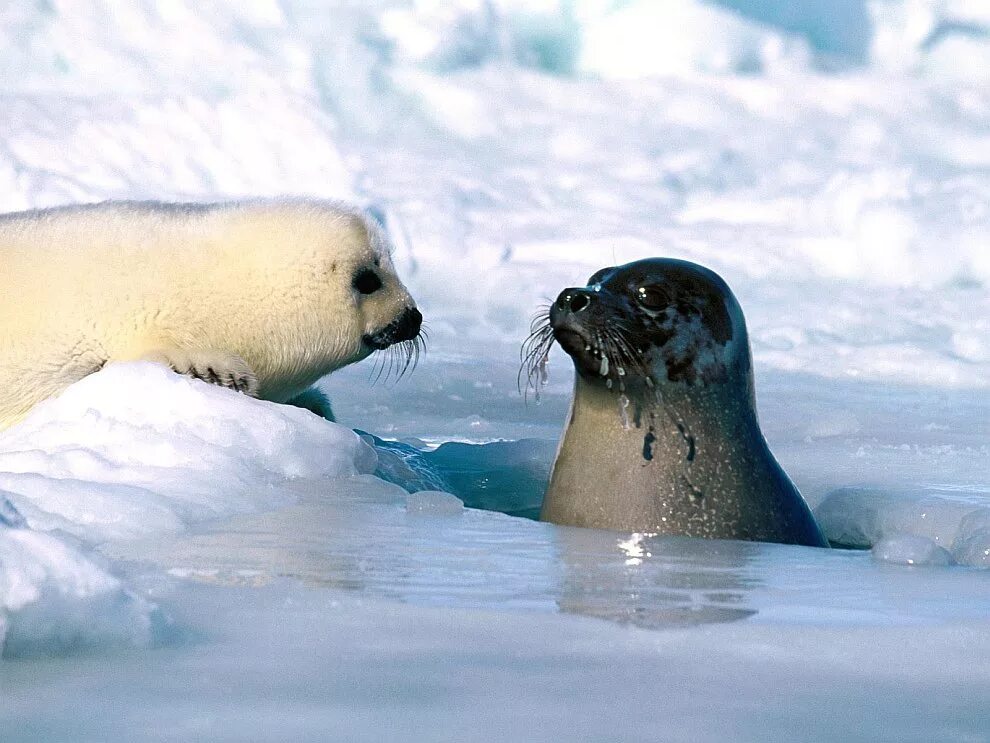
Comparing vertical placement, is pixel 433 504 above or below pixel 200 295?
below

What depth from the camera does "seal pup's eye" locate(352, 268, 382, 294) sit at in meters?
4.82

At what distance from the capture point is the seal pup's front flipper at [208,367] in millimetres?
4242

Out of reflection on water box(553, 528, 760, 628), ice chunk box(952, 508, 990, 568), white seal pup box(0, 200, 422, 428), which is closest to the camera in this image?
reflection on water box(553, 528, 760, 628)

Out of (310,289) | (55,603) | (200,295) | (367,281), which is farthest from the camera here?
(367,281)

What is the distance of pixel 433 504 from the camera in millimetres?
3340

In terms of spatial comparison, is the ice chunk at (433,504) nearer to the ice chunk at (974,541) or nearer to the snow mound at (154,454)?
the snow mound at (154,454)

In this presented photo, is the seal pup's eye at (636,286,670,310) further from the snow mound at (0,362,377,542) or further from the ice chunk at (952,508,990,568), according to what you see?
the ice chunk at (952,508,990,568)

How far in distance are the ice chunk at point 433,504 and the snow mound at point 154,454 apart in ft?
0.99

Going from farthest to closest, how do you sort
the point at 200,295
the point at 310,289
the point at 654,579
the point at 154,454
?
the point at 310,289 → the point at 200,295 → the point at 154,454 → the point at 654,579

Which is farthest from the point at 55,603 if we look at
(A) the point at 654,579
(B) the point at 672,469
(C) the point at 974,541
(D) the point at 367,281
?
(D) the point at 367,281

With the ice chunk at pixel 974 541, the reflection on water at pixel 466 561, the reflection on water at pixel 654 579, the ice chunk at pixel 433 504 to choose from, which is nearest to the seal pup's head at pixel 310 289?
the ice chunk at pixel 433 504

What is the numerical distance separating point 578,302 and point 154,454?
3.63 ft

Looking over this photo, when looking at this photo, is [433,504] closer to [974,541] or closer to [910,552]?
[910,552]

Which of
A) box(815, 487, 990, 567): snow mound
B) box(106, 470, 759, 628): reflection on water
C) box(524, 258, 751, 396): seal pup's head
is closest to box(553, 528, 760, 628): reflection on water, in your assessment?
box(106, 470, 759, 628): reflection on water
